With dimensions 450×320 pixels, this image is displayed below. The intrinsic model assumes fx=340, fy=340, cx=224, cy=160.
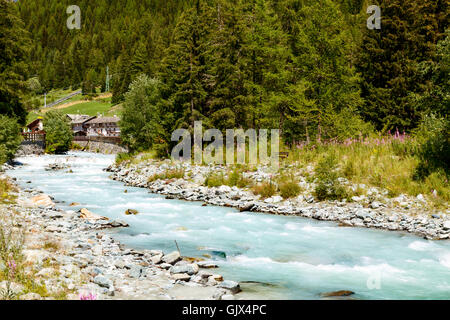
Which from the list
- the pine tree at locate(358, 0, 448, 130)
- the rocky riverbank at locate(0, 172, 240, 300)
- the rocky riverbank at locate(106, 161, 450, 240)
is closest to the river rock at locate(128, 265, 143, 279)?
the rocky riverbank at locate(0, 172, 240, 300)

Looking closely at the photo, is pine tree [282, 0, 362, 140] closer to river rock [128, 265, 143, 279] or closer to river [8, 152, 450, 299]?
river [8, 152, 450, 299]

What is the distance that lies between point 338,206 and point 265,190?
3.79 metres

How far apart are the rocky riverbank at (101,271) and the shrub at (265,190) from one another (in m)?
8.12

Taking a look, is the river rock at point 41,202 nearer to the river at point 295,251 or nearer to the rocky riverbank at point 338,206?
the river at point 295,251

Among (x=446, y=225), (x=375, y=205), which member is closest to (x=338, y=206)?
(x=375, y=205)

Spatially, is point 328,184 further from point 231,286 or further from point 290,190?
point 231,286

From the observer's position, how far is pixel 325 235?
37.5 feet

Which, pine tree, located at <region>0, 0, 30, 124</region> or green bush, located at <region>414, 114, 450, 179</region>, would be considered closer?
green bush, located at <region>414, 114, 450, 179</region>

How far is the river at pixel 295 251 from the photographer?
746 cm

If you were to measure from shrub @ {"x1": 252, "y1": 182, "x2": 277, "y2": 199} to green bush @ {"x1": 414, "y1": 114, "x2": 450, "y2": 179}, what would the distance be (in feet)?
20.1

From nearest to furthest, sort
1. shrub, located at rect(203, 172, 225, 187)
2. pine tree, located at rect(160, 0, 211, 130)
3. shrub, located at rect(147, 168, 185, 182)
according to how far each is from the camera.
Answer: shrub, located at rect(203, 172, 225, 187), shrub, located at rect(147, 168, 185, 182), pine tree, located at rect(160, 0, 211, 130)

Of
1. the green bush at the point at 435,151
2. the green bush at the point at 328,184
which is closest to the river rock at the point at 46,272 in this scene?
the green bush at the point at 328,184

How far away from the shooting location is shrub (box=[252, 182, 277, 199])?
16.5 m
